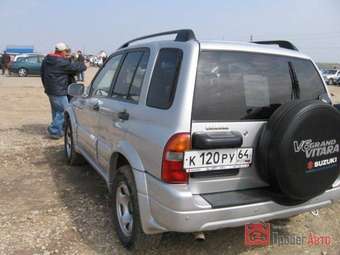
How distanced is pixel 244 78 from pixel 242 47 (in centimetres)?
25

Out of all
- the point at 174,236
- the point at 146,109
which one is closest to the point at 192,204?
the point at 146,109

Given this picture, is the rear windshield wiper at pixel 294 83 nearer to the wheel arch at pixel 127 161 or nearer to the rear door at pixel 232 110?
the rear door at pixel 232 110

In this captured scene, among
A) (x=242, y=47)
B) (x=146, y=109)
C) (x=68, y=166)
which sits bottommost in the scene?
(x=68, y=166)

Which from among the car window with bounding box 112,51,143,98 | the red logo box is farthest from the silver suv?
the red logo box

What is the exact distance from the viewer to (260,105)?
3.36 meters

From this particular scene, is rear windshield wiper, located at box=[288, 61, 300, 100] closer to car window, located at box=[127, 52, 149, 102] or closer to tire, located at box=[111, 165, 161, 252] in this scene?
car window, located at box=[127, 52, 149, 102]

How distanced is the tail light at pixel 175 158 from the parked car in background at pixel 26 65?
29.3 meters

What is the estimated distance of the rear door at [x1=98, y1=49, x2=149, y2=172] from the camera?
3.73 m

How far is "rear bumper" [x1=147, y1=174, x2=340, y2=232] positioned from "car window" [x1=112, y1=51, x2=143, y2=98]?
1.16 meters

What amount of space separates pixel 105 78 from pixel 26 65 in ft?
90.4

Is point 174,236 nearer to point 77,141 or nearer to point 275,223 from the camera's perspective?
point 275,223

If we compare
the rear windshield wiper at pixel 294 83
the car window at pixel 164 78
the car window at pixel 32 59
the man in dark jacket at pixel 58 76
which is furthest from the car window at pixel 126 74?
the car window at pixel 32 59

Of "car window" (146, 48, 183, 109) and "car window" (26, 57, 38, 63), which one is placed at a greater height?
"car window" (146, 48, 183, 109)

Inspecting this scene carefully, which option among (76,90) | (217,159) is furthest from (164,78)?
(76,90)
